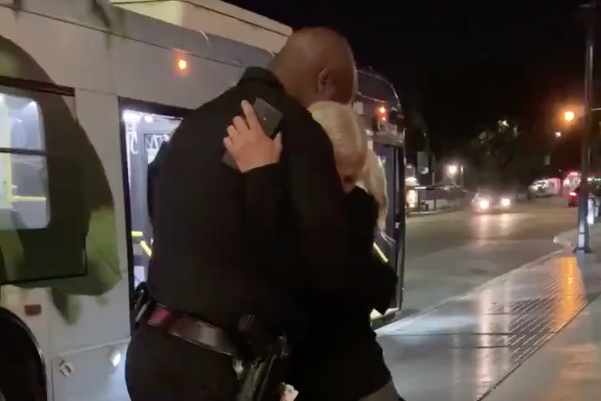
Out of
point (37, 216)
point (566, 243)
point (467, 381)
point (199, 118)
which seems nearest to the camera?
point (199, 118)

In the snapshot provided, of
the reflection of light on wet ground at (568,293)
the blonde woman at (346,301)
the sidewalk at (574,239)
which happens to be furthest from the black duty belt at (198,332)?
the sidewalk at (574,239)

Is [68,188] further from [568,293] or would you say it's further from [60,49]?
[568,293]

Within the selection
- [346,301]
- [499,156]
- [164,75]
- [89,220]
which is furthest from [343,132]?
[499,156]

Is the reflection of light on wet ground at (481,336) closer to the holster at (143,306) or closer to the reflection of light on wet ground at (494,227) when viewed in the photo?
the holster at (143,306)

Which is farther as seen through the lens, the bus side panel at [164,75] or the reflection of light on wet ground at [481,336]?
the reflection of light on wet ground at [481,336]

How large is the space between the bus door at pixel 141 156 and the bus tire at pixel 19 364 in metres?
1.38

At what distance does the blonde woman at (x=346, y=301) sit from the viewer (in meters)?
2.02

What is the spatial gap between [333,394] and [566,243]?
21067 mm

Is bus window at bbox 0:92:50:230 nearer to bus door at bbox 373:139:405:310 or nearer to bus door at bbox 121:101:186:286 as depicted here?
bus door at bbox 121:101:186:286

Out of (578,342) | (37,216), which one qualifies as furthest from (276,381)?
(578,342)

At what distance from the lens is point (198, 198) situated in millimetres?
2004

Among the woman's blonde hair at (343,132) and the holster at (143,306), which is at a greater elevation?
the woman's blonde hair at (343,132)

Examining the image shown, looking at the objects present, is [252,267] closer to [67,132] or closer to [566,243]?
[67,132]

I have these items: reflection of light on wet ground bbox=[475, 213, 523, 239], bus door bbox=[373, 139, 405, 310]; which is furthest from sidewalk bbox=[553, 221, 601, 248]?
bus door bbox=[373, 139, 405, 310]
